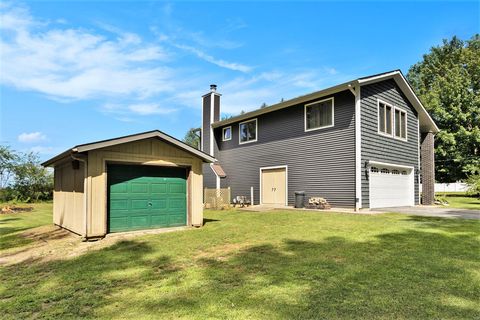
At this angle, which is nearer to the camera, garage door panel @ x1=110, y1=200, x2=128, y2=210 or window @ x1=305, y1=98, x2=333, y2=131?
garage door panel @ x1=110, y1=200, x2=128, y2=210

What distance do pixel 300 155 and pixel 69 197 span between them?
991 centimetres

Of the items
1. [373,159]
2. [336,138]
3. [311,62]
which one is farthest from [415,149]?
[311,62]

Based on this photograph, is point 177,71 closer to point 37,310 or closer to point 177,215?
point 177,215

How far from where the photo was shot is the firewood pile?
41.9 feet

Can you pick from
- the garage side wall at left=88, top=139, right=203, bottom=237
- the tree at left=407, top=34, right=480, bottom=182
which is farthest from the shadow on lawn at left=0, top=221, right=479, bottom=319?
the tree at left=407, top=34, right=480, bottom=182

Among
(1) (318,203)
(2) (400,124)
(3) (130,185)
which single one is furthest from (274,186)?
(3) (130,185)

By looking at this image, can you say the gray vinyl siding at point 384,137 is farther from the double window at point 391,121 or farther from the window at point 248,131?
the window at point 248,131

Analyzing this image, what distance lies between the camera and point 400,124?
601 inches

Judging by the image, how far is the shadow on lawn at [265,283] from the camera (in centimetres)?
326

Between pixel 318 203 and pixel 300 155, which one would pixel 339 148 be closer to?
pixel 300 155

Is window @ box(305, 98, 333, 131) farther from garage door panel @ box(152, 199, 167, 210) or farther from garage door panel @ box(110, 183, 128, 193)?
garage door panel @ box(110, 183, 128, 193)

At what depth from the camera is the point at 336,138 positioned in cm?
1302

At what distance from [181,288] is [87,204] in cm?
456

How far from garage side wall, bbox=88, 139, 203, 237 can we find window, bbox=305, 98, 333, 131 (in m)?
6.71
